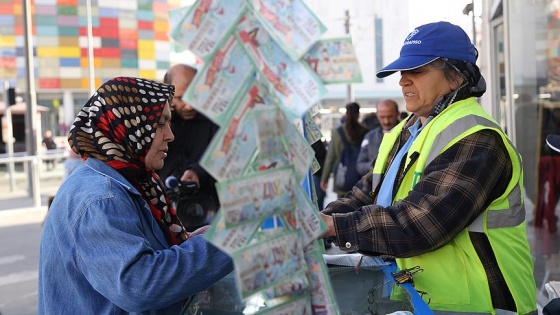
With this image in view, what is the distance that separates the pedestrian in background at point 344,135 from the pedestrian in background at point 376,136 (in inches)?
19.6

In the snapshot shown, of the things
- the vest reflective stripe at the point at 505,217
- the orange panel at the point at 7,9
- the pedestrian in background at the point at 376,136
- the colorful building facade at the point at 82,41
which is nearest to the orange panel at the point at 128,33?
the colorful building facade at the point at 82,41

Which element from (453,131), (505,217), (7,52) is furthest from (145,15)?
(505,217)

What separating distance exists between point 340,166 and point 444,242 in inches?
196

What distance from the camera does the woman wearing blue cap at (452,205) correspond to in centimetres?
188

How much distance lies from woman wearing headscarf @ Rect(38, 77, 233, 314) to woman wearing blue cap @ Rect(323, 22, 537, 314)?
474mm

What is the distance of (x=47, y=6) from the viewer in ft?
132

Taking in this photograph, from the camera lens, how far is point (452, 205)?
6.13 ft

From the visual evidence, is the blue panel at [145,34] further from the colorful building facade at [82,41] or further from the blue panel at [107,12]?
the blue panel at [107,12]

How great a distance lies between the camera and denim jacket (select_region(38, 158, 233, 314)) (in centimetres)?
164

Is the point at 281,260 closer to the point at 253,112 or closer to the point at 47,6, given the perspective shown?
the point at 253,112

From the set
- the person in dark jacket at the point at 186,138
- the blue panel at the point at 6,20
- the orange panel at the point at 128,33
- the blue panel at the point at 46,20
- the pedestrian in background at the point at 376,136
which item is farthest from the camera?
the orange panel at the point at 128,33

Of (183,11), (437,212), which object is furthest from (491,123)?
(183,11)

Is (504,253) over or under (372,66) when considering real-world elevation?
under

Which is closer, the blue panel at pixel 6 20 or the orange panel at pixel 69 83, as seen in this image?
the blue panel at pixel 6 20
